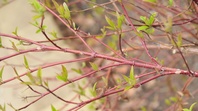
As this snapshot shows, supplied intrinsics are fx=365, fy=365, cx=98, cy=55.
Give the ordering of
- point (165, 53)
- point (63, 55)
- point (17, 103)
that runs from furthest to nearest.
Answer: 1. point (63, 55)
2. point (165, 53)
3. point (17, 103)

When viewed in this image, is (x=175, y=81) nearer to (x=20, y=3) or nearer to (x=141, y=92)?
(x=141, y=92)

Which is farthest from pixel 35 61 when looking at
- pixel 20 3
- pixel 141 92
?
pixel 141 92

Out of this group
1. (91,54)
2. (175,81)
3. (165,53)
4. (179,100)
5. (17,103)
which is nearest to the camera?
(91,54)

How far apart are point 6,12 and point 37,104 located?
2.04ft

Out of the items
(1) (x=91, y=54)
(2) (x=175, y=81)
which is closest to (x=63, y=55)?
(2) (x=175, y=81)

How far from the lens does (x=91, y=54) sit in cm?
95

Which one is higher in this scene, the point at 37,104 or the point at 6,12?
the point at 6,12

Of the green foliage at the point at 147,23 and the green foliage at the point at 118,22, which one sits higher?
the green foliage at the point at 118,22

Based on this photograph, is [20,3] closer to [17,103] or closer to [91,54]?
[17,103]

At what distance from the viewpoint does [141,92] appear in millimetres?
2646

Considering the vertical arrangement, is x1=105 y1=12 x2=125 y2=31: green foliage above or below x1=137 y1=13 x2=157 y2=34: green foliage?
above

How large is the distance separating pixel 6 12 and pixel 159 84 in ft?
3.63

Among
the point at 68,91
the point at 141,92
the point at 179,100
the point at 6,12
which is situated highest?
the point at 6,12

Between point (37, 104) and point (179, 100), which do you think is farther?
point (37, 104)
